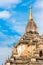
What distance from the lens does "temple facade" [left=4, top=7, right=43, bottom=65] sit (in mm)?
61356

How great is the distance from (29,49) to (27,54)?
2.33 metres

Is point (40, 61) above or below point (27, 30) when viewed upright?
below

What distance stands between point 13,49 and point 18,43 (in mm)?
3201

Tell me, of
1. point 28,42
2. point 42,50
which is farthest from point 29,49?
point 42,50

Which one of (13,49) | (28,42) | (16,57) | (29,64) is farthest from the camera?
(13,49)

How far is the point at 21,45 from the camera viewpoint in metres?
71.1

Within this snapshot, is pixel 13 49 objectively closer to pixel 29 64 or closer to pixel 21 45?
pixel 21 45

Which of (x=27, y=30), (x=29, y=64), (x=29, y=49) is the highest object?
(x=27, y=30)

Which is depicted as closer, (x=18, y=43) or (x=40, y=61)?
(x=40, y=61)

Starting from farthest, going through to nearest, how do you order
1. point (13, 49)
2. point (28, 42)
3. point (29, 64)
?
point (13, 49) → point (28, 42) → point (29, 64)

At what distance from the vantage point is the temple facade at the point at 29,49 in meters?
61.4

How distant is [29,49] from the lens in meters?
68.9

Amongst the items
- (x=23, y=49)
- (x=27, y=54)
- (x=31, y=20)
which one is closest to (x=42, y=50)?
(x=27, y=54)

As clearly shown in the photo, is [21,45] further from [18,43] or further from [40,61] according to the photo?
[40,61]
